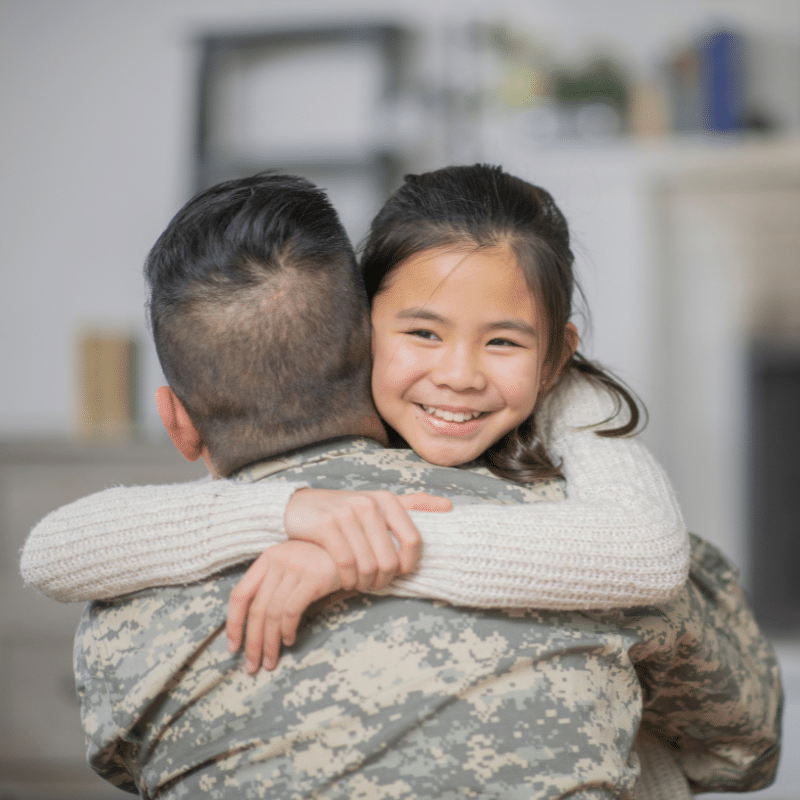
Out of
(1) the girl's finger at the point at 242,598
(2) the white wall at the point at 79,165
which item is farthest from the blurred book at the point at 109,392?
(1) the girl's finger at the point at 242,598

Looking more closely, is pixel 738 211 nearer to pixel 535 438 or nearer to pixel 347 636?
pixel 535 438

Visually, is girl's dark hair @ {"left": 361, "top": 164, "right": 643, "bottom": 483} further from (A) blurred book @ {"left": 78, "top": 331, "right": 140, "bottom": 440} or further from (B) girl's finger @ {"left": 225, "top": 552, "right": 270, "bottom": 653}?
(A) blurred book @ {"left": 78, "top": 331, "right": 140, "bottom": 440}

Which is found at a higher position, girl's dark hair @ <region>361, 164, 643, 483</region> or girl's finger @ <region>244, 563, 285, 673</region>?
girl's dark hair @ <region>361, 164, 643, 483</region>

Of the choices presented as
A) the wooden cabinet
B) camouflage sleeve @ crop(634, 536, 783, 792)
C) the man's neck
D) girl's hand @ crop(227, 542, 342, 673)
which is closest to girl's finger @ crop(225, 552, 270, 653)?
girl's hand @ crop(227, 542, 342, 673)

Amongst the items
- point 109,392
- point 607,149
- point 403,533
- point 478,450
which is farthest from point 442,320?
point 607,149

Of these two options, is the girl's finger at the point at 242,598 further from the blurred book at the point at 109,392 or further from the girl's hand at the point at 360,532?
the blurred book at the point at 109,392

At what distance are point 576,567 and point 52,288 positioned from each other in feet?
10.3

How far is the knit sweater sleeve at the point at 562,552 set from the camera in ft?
2.19

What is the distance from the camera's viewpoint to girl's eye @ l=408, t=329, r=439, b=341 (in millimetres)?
836

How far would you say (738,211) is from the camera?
3027 mm

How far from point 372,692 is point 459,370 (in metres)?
0.29

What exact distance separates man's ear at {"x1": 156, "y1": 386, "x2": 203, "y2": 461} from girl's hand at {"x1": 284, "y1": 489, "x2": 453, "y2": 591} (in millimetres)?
138

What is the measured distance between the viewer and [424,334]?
844 millimetres

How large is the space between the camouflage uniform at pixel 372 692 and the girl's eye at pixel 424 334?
13cm
